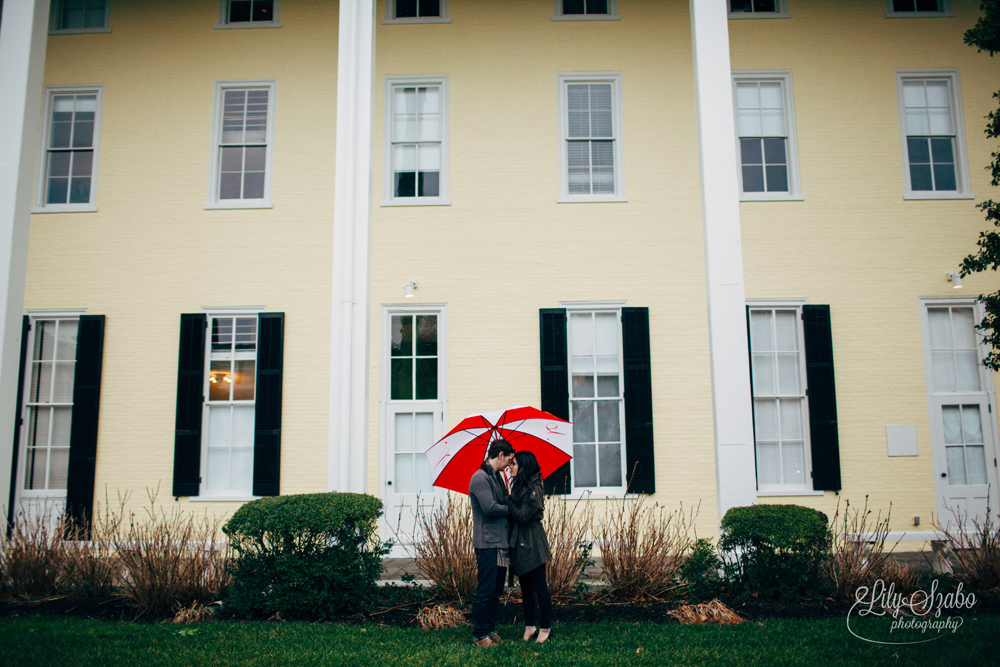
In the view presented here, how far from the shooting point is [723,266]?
673 cm

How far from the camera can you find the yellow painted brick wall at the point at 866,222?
31.9 ft

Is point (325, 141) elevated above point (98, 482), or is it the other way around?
point (325, 141)

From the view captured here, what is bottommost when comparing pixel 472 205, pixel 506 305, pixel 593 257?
pixel 506 305

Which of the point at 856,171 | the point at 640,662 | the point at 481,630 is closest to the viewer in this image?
the point at 640,662

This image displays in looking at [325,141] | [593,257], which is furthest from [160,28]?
[593,257]

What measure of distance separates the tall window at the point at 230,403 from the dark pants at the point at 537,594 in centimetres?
566

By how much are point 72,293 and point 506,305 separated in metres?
6.17

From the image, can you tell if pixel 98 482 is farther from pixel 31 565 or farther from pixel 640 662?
pixel 640 662

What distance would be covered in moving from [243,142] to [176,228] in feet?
5.20

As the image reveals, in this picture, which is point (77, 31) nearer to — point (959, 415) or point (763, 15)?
point (763, 15)

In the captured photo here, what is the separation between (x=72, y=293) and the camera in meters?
10.1

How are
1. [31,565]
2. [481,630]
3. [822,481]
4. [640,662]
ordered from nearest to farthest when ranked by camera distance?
[640,662]
[481,630]
[31,565]
[822,481]

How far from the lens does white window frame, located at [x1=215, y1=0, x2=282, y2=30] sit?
1057cm

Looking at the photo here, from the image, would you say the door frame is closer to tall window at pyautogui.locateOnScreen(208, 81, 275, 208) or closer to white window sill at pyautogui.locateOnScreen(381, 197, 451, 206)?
white window sill at pyautogui.locateOnScreen(381, 197, 451, 206)
